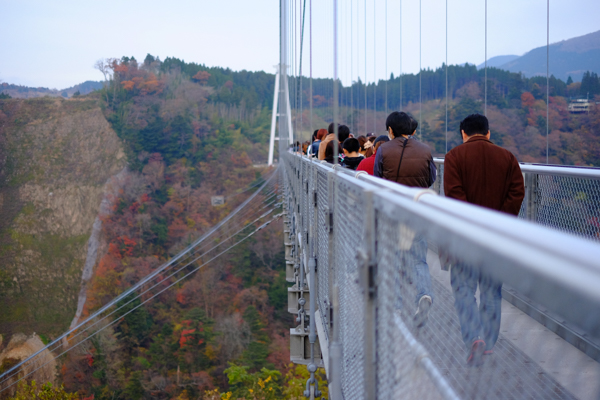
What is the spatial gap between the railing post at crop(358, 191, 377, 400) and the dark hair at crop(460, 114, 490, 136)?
123 cm

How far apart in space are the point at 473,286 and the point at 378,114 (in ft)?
47.1

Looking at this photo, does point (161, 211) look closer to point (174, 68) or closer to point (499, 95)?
point (174, 68)

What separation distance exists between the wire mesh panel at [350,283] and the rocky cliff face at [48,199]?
3860cm

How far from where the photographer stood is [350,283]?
5.27ft

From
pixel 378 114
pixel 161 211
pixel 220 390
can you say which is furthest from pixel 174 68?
pixel 378 114

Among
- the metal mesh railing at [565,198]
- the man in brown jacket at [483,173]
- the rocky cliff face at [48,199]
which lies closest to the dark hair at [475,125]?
the man in brown jacket at [483,173]

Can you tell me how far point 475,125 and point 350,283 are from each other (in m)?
0.99

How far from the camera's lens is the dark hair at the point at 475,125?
84.9 inches

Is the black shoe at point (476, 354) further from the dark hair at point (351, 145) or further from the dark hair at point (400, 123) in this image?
the dark hair at point (351, 145)

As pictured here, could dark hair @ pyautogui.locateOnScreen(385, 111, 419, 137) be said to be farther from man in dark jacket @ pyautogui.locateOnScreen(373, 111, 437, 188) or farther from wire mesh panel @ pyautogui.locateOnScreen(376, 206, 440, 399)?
wire mesh panel @ pyautogui.locateOnScreen(376, 206, 440, 399)

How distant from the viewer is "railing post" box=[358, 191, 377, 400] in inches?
43.0

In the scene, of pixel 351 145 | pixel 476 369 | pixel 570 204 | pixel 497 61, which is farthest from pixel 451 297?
pixel 497 61

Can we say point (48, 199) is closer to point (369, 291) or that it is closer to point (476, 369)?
point (369, 291)

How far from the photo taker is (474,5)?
736cm
